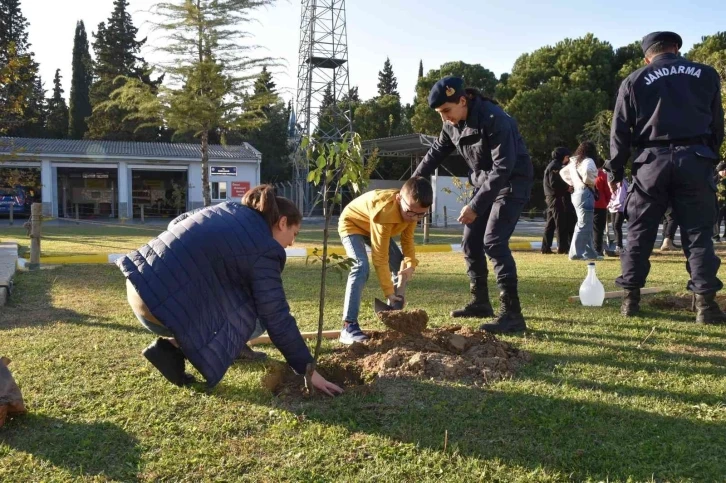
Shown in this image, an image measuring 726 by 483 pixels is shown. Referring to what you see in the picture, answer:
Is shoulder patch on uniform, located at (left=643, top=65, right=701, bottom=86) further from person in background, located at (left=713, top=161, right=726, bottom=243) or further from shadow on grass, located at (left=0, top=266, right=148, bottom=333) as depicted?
person in background, located at (left=713, top=161, right=726, bottom=243)

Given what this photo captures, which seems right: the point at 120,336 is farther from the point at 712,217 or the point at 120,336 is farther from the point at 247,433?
the point at 712,217

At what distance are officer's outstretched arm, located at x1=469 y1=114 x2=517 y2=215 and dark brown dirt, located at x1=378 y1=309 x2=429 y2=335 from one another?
94 cm

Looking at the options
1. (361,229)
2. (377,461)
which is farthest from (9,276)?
(377,461)

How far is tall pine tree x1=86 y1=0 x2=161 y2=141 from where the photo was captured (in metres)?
41.1

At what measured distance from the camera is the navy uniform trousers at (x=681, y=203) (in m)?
4.35

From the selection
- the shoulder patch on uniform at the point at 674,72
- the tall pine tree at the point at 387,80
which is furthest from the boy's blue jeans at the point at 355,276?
the tall pine tree at the point at 387,80

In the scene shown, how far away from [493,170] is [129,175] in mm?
28840

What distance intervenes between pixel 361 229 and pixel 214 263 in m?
1.75

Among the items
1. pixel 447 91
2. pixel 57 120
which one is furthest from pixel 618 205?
pixel 57 120

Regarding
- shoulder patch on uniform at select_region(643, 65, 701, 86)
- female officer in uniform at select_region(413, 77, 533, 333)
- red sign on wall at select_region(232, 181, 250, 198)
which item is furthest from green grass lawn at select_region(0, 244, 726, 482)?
red sign on wall at select_region(232, 181, 250, 198)

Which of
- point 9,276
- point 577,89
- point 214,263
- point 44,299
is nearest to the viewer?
point 214,263

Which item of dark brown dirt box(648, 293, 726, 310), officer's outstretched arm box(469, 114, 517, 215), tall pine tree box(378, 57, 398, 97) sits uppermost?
tall pine tree box(378, 57, 398, 97)

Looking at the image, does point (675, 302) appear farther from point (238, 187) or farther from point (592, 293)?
point (238, 187)

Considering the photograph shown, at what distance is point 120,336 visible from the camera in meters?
4.28
